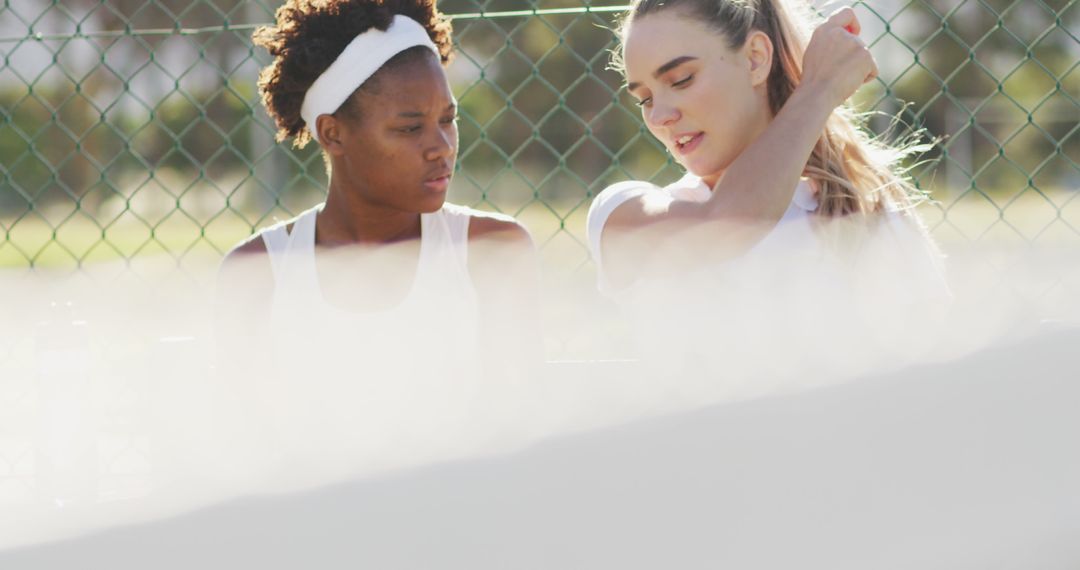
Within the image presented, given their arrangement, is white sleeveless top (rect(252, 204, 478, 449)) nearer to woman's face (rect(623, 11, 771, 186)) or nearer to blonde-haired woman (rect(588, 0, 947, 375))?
blonde-haired woman (rect(588, 0, 947, 375))

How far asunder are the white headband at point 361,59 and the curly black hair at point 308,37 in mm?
23

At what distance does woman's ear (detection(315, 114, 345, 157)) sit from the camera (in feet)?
9.29

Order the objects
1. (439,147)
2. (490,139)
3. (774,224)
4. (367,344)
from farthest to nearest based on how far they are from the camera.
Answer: (490,139)
(367,344)
(439,147)
(774,224)

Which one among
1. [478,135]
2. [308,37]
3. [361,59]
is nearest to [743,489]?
[361,59]

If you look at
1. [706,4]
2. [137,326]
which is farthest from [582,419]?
[137,326]

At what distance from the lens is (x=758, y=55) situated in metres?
2.45

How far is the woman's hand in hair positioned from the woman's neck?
991 millimetres

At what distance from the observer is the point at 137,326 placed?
748 cm

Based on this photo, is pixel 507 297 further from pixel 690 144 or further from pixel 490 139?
pixel 490 139

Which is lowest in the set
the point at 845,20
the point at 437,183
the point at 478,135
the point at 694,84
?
the point at 478,135

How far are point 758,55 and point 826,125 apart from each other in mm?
192

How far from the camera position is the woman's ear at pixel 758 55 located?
8.00 feet

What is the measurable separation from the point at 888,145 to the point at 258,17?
2336 cm

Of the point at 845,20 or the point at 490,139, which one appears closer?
the point at 845,20
